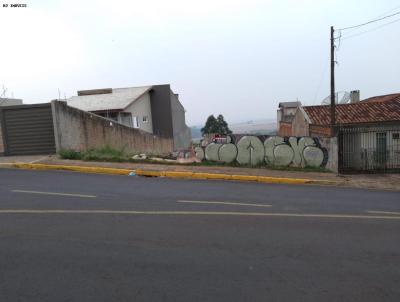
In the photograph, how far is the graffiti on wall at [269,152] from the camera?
18.5 meters

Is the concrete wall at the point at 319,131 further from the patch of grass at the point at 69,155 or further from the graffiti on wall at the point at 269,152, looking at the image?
the patch of grass at the point at 69,155

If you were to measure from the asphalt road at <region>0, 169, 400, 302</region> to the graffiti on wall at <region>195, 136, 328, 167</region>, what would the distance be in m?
8.94

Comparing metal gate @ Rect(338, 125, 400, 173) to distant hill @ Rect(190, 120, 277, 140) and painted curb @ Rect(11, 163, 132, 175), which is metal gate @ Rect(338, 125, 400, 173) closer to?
painted curb @ Rect(11, 163, 132, 175)

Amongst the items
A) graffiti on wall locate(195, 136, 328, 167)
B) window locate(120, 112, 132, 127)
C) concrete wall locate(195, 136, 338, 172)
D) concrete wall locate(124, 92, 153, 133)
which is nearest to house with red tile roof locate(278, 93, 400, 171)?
concrete wall locate(195, 136, 338, 172)

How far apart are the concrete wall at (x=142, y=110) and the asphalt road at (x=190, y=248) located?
85.3 ft

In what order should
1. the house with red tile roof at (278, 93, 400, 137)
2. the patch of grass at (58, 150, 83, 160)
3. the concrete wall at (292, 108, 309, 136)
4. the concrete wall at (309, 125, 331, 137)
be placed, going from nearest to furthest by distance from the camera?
1. the patch of grass at (58, 150, 83, 160)
2. the concrete wall at (309, 125, 331, 137)
3. the house with red tile roof at (278, 93, 400, 137)
4. the concrete wall at (292, 108, 309, 136)

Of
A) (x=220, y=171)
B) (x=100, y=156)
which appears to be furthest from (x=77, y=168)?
(x=220, y=171)

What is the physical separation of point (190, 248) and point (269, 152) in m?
13.8

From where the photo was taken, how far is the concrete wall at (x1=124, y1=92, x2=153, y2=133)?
3532 centimetres

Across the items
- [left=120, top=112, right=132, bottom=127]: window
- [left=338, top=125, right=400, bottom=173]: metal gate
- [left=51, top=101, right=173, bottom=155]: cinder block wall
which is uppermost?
[left=120, top=112, right=132, bottom=127]: window

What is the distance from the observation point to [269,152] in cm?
1855

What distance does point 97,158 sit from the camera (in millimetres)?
15789

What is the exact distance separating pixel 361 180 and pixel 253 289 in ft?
44.2

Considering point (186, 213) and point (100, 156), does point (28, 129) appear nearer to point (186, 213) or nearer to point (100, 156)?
point (100, 156)
